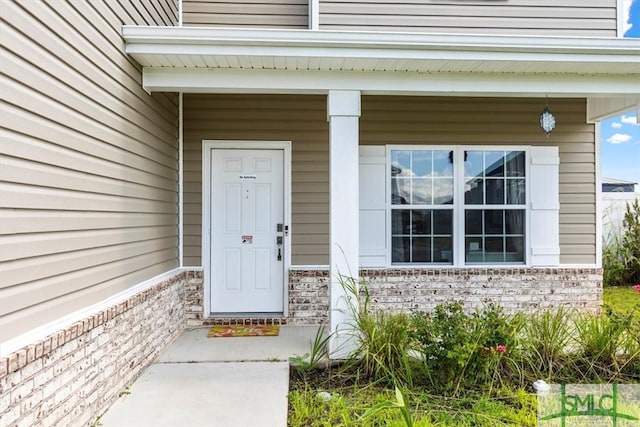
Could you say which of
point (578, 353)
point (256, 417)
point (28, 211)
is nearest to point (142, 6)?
point (28, 211)

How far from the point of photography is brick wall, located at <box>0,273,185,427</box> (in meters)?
1.93

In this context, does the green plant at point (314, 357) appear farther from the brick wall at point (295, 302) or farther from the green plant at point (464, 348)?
the brick wall at point (295, 302)

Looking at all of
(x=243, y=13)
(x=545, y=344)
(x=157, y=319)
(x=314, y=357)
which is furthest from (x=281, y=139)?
(x=545, y=344)

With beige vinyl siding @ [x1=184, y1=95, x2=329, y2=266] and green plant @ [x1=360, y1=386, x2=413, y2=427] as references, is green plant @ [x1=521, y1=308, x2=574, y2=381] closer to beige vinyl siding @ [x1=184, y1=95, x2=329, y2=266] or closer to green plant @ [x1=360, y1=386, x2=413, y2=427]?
green plant @ [x1=360, y1=386, x2=413, y2=427]

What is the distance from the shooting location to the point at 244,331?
445 cm

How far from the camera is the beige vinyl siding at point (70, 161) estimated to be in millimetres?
1966

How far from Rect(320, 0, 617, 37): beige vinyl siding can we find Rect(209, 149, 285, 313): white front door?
5.97 ft

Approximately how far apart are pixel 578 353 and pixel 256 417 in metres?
2.64

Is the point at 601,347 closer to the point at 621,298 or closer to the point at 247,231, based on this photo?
the point at 621,298

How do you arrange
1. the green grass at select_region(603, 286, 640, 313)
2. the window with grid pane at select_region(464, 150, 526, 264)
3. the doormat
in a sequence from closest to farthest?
A: the doormat < the window with grid pane at select_region(464, 150, 526, 264) < the green grass at select_region(603, 286, 640, 313)

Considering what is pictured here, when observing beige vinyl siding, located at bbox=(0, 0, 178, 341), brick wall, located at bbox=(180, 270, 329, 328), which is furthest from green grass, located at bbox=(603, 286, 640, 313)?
beige vinyl siding, located at bbox=(0, 0, 178, 341)

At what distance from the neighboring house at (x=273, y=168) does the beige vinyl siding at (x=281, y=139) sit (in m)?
0.02

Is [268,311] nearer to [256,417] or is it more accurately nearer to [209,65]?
[256,417]

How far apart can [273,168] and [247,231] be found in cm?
80
